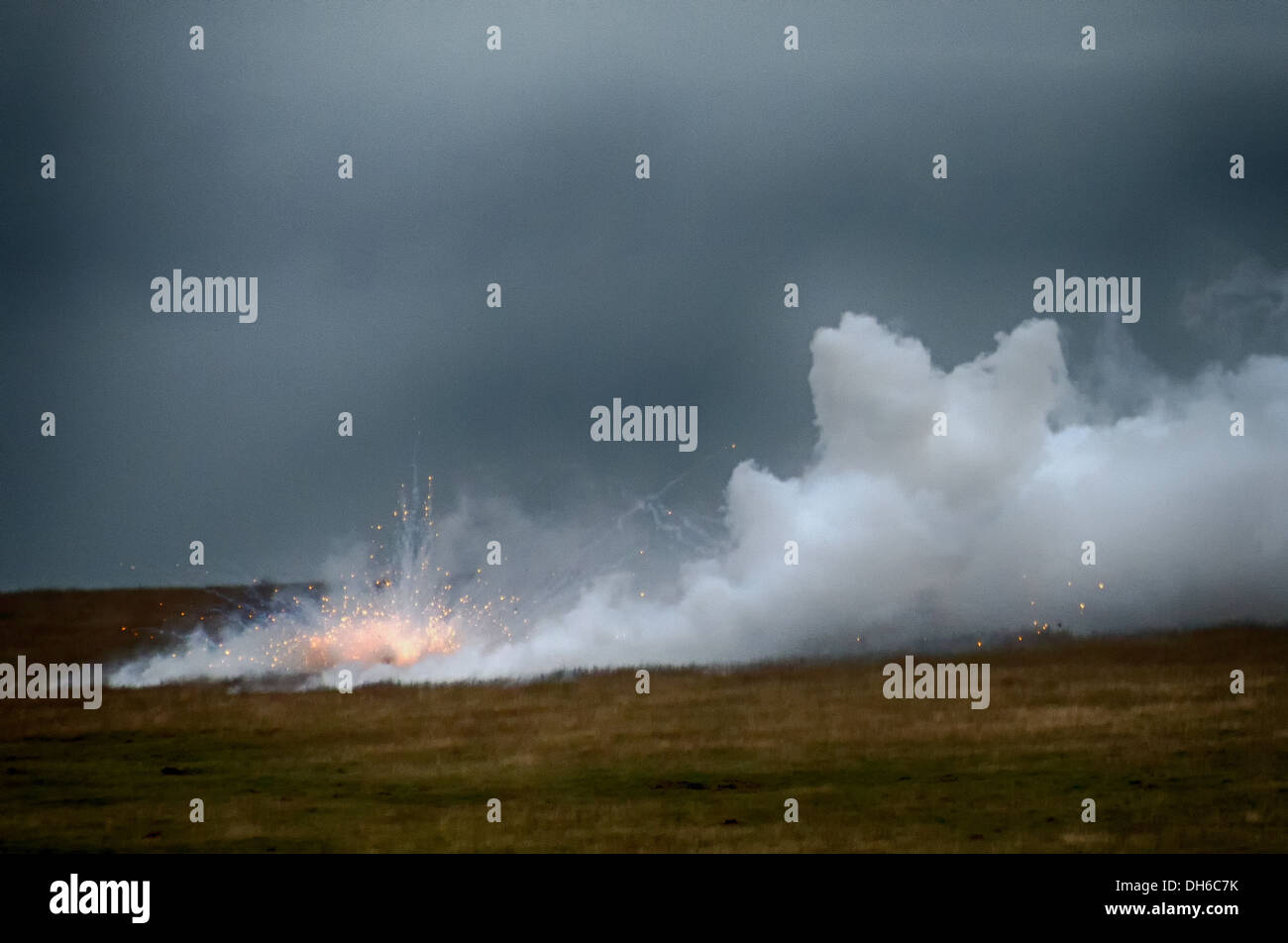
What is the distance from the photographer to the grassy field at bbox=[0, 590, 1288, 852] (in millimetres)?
30641

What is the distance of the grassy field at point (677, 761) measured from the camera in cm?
3064

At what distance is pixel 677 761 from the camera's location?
120 feet

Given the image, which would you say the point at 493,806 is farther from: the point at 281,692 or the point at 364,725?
the point at 281,692

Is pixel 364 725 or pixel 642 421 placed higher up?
pixel 642 421

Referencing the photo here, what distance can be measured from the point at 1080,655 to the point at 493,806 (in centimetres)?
2202

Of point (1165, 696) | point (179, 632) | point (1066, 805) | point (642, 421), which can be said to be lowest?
point (1066, 805)

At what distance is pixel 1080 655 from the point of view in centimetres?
4256

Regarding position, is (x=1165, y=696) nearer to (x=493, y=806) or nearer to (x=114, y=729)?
(x=493, y=806)

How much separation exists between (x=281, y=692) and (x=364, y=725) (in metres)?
4.89

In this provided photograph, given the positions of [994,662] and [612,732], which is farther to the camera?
[994,662]

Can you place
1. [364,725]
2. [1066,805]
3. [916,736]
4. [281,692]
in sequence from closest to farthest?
[1066,805], [916,736], [364,725], [281,692]

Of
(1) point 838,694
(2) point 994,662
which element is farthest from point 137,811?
(2) point 994,662

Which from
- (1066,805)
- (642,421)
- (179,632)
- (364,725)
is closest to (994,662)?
(1066,805)

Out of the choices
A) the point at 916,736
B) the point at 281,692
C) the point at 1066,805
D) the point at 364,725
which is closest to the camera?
the point at 1066,805
